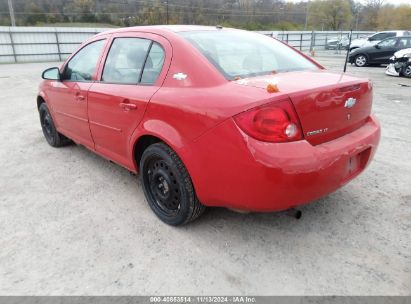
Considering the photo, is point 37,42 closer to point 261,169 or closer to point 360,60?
point 360,60

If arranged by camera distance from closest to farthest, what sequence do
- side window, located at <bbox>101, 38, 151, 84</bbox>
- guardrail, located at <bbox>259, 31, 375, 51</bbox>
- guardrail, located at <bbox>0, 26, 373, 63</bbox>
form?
side window, located at <bbox>101, 38, 151, 84</bbox> → guardrail, located at <bbox>0, 26, 373, 63</bbox> → guardrail, located at <bbox>259, 31, 375, 51</bbox>

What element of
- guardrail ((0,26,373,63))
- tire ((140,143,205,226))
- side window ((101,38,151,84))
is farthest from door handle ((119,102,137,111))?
guardrail ((0,26,373,63))

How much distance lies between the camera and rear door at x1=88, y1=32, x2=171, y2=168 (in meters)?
2.81

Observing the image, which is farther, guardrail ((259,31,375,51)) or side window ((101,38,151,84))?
guardrail ((259,31,375,51))

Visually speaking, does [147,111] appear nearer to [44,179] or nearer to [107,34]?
[107,34]

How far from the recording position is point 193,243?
2.63 m

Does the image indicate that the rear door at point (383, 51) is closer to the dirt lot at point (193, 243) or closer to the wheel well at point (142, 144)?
the dirt lot at point (193, 243)

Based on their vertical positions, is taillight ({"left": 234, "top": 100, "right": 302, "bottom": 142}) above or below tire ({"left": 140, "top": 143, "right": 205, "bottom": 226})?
above

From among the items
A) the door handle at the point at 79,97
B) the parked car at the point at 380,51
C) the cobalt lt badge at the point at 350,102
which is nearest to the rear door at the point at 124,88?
the door handle at the point at 79,97

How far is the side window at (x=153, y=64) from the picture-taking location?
2.79 meters

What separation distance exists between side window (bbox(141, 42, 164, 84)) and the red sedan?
11 mm

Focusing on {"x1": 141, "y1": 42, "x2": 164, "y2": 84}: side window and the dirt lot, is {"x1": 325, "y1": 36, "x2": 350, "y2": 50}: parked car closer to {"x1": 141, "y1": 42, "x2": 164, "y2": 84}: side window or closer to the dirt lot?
the dirt lot

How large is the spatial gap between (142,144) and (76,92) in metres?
1.23

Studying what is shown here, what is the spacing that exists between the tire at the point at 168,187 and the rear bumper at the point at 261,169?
14cm
